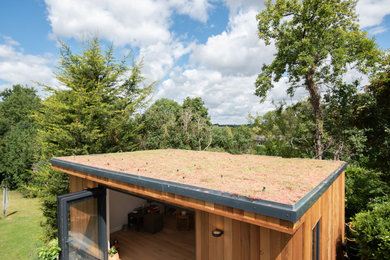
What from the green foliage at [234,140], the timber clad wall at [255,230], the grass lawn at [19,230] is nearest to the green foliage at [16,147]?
the grass lawn at [19,230]

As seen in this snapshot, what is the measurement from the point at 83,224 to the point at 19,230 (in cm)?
1454

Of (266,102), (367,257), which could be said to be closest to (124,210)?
(367,257)

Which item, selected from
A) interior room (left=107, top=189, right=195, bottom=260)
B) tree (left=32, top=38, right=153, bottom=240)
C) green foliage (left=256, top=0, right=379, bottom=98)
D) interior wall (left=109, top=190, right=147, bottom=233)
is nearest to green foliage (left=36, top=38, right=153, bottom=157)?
tree (left=32, top=38, right=153, bottom=240)

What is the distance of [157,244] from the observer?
6.69m

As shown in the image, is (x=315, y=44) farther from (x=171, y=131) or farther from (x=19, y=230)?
(x=19, y=230)

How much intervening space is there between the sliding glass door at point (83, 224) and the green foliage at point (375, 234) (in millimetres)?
5516

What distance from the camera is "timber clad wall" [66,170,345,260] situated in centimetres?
221

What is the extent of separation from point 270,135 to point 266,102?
4.18 metres

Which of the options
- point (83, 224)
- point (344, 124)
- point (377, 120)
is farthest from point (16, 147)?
point (377, 120)

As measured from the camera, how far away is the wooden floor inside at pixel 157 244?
598cm

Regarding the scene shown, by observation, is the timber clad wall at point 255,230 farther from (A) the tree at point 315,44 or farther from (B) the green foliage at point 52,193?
(A) the tree at point 315,44

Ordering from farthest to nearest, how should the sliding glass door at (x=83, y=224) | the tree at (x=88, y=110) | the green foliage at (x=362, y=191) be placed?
the tree at (x=88, y=110)
the green foliage at (x=362, y=191)
the sliding glass door at (x=83, y=224)

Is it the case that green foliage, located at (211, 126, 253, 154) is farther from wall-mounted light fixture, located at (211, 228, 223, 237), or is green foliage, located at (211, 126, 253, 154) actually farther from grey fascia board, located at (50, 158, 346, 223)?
grey fascia board, located at (50, 158, 346, 223)

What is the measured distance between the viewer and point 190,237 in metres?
7.18
